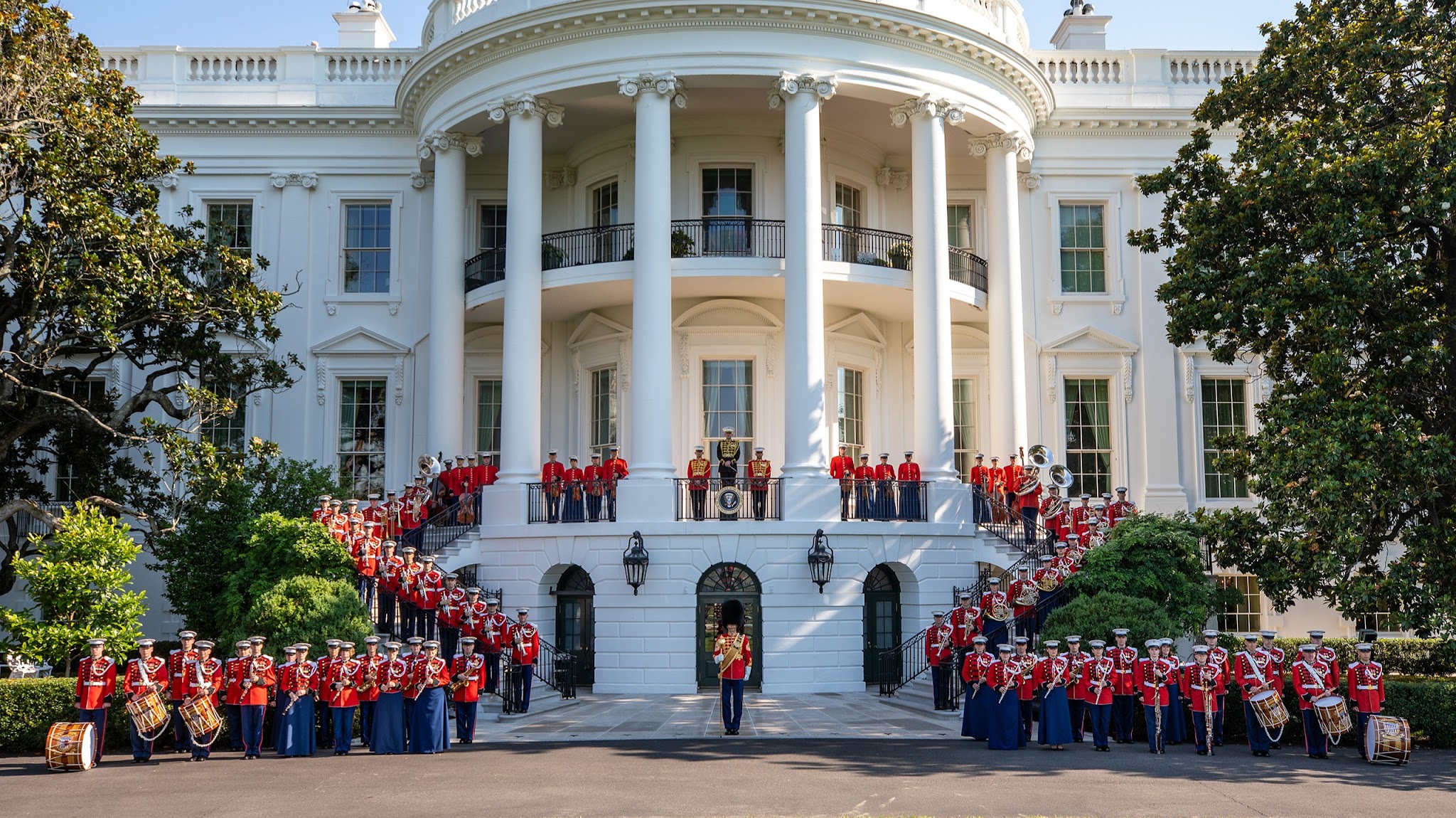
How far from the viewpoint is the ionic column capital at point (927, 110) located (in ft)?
76.0

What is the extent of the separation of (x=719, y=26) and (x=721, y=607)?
10154 millimetres

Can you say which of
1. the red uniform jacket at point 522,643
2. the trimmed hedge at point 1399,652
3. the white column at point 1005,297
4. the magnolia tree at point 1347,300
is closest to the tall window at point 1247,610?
the trimmed hedge at point 1399,652

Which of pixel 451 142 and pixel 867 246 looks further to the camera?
pixel 867 246

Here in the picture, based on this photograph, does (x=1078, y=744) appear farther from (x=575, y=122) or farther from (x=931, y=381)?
(x=575, y=122)

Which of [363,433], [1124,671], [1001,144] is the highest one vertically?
[1001,144]

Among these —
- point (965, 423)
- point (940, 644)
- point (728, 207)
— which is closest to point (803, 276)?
point (728, 207)

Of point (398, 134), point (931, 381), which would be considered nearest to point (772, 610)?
point (931, 381)

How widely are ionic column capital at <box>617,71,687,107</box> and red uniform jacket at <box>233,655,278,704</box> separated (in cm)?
1208

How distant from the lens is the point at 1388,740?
13648 millimetres

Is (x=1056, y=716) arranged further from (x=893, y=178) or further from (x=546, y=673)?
(x=893, y=178)

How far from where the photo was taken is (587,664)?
21750 millimetres

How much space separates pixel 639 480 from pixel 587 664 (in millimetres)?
3370

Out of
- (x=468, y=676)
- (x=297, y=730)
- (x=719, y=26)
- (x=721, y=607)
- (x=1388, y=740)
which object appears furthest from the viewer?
(x=719, y=26)

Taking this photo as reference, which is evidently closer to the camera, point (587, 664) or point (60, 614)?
point (60, 614)
